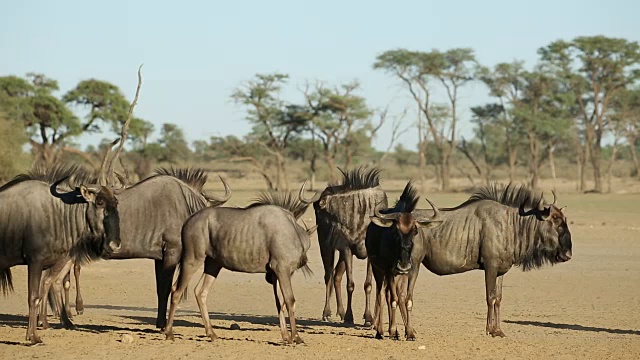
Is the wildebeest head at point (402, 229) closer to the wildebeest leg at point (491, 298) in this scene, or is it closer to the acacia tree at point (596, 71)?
the wildebeest leg at point (491, 298)

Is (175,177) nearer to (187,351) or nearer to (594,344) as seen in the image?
(187,351)

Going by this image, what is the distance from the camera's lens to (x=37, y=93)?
50.0 meters

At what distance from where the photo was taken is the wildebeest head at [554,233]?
11672mm

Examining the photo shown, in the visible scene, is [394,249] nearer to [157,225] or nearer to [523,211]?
[523,211]

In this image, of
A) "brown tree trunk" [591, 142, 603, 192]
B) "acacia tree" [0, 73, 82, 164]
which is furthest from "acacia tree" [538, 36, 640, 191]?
"acacia tree" [0, 73, 82, 164]

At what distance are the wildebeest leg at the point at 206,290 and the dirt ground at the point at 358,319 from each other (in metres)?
0.17

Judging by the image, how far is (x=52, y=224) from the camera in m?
10.9

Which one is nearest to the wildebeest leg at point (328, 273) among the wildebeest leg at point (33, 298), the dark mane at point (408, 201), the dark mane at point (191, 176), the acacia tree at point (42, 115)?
the dark mane at point (191, 176)

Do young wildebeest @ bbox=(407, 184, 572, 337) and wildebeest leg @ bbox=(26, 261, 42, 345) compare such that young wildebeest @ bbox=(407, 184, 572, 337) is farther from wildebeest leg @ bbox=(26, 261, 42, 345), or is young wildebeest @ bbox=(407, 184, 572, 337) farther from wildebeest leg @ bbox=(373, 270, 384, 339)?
wildebeest leg @ bbox=(26, 261, 42, 345)

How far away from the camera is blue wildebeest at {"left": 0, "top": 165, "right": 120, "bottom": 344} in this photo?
35.4 ft

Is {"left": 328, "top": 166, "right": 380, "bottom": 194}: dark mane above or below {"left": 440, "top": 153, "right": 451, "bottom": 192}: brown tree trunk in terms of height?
above

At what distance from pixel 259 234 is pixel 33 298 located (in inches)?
95.0

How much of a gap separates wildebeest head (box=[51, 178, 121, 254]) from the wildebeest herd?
0.04 ft

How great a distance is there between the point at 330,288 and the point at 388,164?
3182 inches
